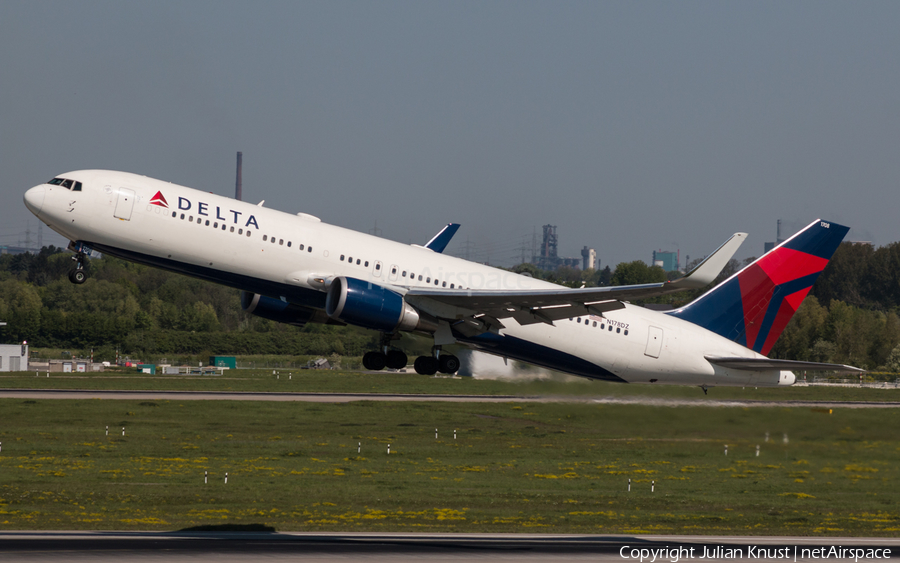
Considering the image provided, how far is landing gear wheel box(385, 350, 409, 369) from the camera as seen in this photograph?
37.6 m

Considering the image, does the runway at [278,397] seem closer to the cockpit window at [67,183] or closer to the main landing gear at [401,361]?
the main landing gear at [401,361]

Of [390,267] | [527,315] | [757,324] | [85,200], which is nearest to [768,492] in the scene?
[757,324]

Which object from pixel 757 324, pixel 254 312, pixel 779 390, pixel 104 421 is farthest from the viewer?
pixel 779 390

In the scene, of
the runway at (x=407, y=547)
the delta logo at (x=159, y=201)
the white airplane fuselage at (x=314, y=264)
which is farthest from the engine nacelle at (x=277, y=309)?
the runway at (x=407, y=547)

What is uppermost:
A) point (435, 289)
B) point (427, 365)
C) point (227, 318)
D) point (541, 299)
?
point (227, 318)

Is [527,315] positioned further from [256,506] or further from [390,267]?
[256,506]

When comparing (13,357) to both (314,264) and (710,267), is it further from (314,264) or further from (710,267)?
(710,267)

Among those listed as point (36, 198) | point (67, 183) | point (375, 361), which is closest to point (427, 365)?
point (375, 361)

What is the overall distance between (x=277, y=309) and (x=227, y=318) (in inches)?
4707

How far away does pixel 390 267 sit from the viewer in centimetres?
3622

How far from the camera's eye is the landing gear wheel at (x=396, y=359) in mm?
37634

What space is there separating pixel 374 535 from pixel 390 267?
10533 mm

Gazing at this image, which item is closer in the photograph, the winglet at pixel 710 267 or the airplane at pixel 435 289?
the winglet at pixel 710 267

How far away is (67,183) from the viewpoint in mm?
33719
